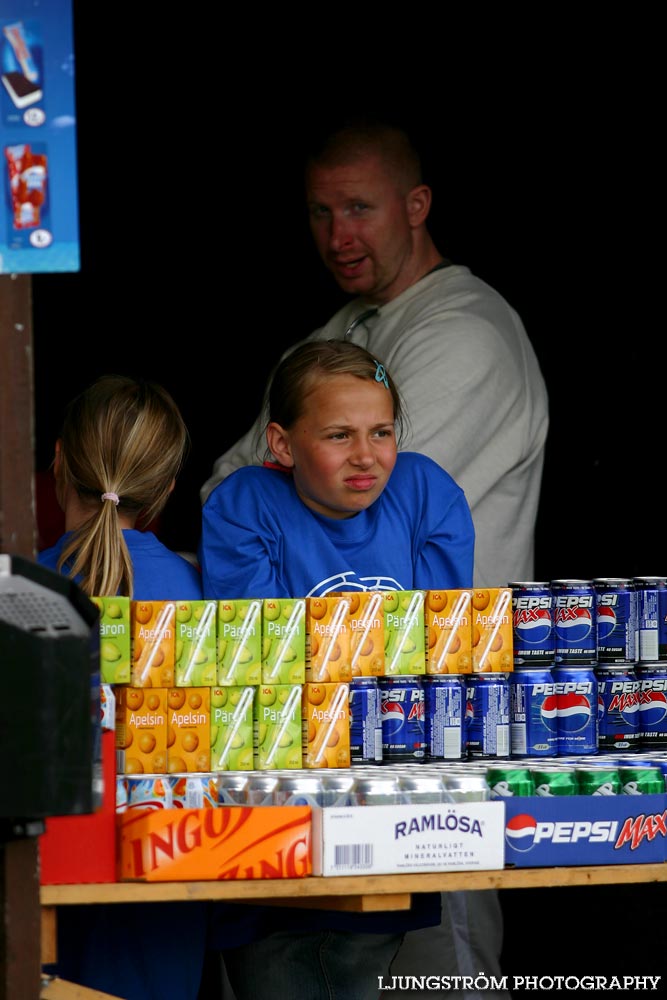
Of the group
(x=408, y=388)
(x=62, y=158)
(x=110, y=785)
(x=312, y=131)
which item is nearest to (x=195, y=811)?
(x=110, y=785)

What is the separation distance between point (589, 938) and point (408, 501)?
2.80m

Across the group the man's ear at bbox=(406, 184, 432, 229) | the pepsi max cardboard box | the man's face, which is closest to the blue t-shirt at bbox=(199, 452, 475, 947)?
the pepsi max cardboard box

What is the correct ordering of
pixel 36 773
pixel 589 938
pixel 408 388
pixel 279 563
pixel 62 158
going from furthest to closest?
pixel 589 938
pixel 408 388
pixel 279 563
pixel 62 158
pixel 36 773

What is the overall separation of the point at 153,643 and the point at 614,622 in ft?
3.65

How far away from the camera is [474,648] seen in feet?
12.5

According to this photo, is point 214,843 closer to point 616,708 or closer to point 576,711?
point 576,711

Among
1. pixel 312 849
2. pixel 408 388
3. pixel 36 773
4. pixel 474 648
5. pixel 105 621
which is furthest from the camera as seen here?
pixel 408 388

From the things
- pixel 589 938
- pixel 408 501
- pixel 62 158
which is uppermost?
pixel 62 158

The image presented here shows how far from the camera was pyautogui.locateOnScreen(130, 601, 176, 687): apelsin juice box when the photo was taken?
360 cm

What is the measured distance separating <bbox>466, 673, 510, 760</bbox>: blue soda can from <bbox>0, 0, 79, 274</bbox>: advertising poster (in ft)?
4.69

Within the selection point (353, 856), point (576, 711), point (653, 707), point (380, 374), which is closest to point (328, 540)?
point (380, 374)

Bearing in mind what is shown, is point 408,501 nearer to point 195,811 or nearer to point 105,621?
point 105,621

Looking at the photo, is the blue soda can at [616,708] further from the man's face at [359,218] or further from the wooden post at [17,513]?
the man's face at [359,218]

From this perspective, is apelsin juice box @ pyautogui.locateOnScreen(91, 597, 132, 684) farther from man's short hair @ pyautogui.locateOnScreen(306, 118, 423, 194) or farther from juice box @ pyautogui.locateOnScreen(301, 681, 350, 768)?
man's short hair @ pyautogui.locateOnScreen(306, 118, 423, 194)
